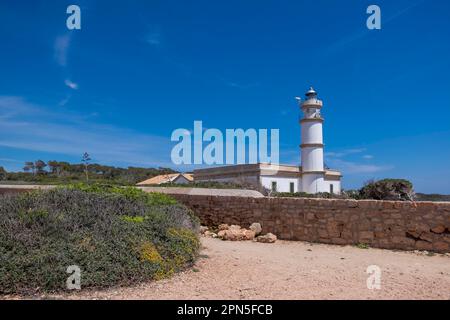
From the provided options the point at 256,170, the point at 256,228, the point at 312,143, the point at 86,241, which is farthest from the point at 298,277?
the point at 312,143

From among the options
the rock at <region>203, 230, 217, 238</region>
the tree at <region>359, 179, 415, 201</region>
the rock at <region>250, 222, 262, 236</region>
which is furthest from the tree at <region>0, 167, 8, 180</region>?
the rock at <region>250, 222, 262, 236</region>

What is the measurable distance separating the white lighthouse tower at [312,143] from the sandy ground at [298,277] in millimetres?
23327

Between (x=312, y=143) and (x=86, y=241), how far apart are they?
1066 inches

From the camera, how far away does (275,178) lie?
30.5m

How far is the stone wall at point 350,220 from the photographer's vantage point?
7.59 m

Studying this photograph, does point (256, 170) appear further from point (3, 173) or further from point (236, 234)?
point (3, 173)

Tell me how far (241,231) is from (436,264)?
4.42 m

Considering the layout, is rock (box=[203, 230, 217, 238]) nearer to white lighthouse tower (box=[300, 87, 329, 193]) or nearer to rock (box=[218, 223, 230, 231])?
rock (box=[218, 223, 230, 231])

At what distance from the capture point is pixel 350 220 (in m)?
8.41

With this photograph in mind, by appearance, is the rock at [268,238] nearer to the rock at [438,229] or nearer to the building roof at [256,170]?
the rock at [438,229]

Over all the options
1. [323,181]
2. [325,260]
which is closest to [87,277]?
[325,260]

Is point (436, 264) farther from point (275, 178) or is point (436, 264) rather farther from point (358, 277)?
point (275, 178)

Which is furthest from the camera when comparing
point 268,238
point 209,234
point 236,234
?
point 209,234

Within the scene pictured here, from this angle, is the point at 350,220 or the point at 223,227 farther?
the point at 223,227
